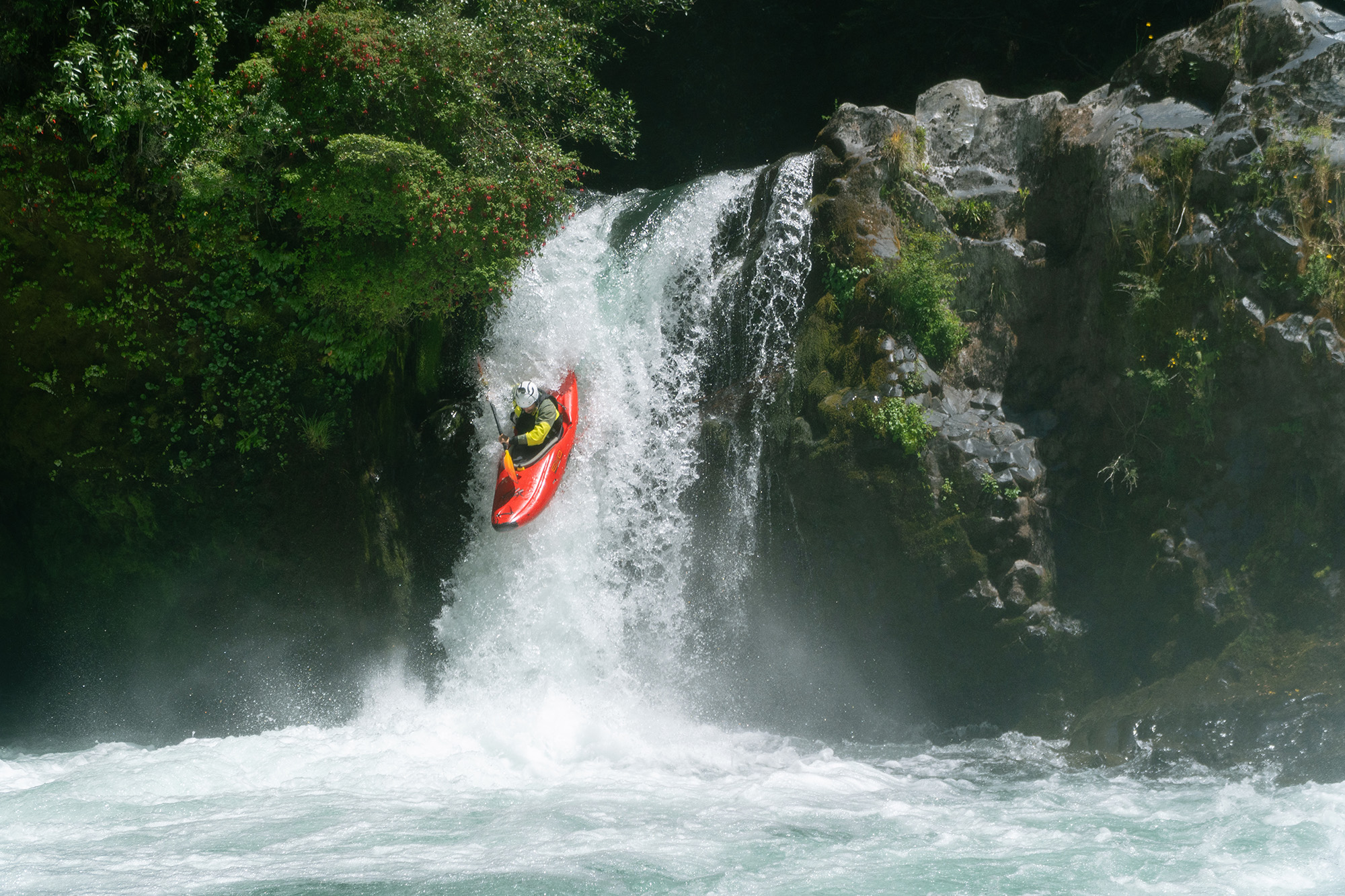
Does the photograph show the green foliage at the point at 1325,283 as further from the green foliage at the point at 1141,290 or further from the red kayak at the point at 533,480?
the red kayak at the point at 533,480

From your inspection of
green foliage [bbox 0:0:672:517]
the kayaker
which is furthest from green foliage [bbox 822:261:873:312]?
the kayaker

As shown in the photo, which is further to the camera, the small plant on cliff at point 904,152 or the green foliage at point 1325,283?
the small plant on cliff at point 904,152

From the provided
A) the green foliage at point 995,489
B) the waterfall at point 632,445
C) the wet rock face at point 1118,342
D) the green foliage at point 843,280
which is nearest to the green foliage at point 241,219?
the waterfall at point 632,445

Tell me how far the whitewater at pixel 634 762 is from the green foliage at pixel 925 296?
0.88m

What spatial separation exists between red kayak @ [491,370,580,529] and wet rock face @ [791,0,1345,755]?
6.65 ft

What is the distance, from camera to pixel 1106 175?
6945 millimetres

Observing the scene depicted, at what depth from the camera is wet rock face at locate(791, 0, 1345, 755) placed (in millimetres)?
Answer: 6309

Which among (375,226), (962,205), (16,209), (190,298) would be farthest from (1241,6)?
(16,209)

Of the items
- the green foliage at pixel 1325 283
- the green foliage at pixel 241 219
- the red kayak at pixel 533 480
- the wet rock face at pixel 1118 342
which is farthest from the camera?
the red kayak at pixel 533 480

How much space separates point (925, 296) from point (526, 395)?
134 inches

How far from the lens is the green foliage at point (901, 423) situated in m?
7.01

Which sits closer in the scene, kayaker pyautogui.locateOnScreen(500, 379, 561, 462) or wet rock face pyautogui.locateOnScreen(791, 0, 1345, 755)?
wet rock face pyautogui.locateOnScreen(791, 0, 1345, 755)

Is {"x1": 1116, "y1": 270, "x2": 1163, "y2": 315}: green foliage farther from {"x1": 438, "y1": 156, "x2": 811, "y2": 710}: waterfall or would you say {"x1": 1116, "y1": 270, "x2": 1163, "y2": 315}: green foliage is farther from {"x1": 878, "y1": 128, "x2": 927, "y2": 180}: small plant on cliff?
{"x1": 438, "y1": 156, "x2": 811, "y2": 710}: waterfall

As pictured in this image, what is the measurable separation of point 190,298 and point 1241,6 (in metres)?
8.43
